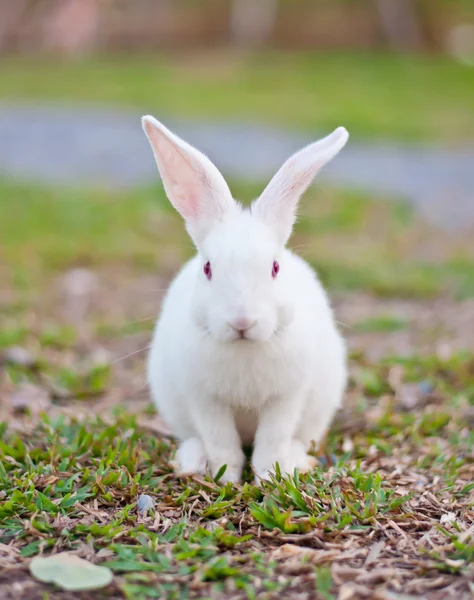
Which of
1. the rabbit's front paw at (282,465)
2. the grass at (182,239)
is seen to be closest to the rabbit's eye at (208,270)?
the rabbit's front paw at (282,465)

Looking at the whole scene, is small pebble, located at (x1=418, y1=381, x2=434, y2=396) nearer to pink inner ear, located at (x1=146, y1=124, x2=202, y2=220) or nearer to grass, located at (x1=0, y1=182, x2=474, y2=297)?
grass, located at (x1=0, y1=182, x2=474, y2=297)

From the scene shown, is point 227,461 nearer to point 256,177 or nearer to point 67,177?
point 256,177

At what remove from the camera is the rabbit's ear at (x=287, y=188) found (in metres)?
3.33

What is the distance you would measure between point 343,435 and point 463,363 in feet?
3.95

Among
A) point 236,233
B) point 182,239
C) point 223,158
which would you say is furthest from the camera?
point 223,158

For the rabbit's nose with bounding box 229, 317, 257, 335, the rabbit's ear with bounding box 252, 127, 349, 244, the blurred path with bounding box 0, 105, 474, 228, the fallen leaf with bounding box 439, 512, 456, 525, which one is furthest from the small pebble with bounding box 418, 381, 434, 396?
the blurred path with bounding box 0, 105, 474, 228

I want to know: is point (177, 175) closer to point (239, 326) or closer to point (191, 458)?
point (239, 326)

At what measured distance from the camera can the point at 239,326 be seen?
3020 millimetres

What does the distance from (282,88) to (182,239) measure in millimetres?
8434

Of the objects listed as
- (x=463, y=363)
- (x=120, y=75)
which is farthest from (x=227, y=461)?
(x=120, y=75)

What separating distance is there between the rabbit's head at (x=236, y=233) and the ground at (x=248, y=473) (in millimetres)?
669

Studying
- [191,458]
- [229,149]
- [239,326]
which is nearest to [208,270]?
[239,326]

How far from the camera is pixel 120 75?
53.9 ft

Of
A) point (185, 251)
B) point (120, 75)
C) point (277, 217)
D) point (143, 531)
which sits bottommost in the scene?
point (143, 531)
